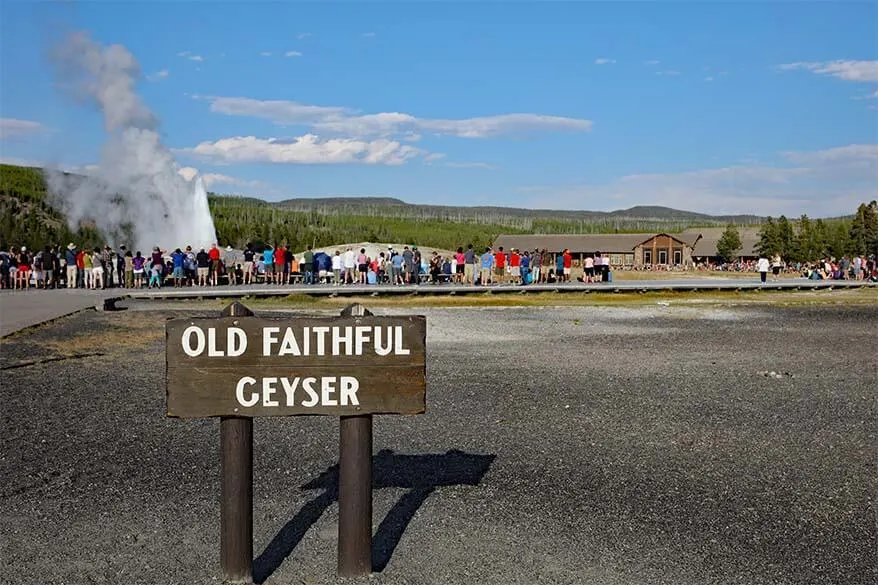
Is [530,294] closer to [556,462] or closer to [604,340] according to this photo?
[604,340]

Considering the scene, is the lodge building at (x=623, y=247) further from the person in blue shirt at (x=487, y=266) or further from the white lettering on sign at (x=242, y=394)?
the white lettering on sign at (x=242, y=394)

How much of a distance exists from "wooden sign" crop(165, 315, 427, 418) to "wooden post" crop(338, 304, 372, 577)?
3.8 inches

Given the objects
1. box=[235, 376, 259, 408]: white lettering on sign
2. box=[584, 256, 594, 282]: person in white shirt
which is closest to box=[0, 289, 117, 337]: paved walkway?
box=[235, 376, 259, 408]: white lettering on sign

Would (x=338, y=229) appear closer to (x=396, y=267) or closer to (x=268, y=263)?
(x=268, y=263)

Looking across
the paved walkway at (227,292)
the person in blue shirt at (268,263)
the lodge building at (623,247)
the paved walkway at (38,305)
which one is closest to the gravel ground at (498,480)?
the paved walkway at (38,305)

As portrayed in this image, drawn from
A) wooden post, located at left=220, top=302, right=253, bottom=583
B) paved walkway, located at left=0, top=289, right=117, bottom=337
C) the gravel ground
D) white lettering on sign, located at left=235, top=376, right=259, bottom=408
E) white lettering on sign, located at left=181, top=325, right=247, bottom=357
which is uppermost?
white lettering on sign, located at left=181, top=325, right=247, bottom=357

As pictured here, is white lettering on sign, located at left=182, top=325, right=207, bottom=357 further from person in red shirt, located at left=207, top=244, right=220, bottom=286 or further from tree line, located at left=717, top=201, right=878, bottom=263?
tree line, located at left=717, top=201, right=878, bottom=263

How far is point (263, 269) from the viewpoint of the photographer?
36.3m

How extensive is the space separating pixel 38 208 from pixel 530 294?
3882 inches

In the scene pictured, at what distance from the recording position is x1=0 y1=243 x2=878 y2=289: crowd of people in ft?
106

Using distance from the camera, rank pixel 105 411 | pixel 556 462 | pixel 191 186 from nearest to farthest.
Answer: pixel 556 462, pixel 105 411, pixel 191 186

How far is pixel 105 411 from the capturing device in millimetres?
9086

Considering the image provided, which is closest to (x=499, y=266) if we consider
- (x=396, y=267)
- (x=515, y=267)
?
(x=515, y=267)

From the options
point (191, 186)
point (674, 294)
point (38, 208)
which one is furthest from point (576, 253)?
point (674, 294)
